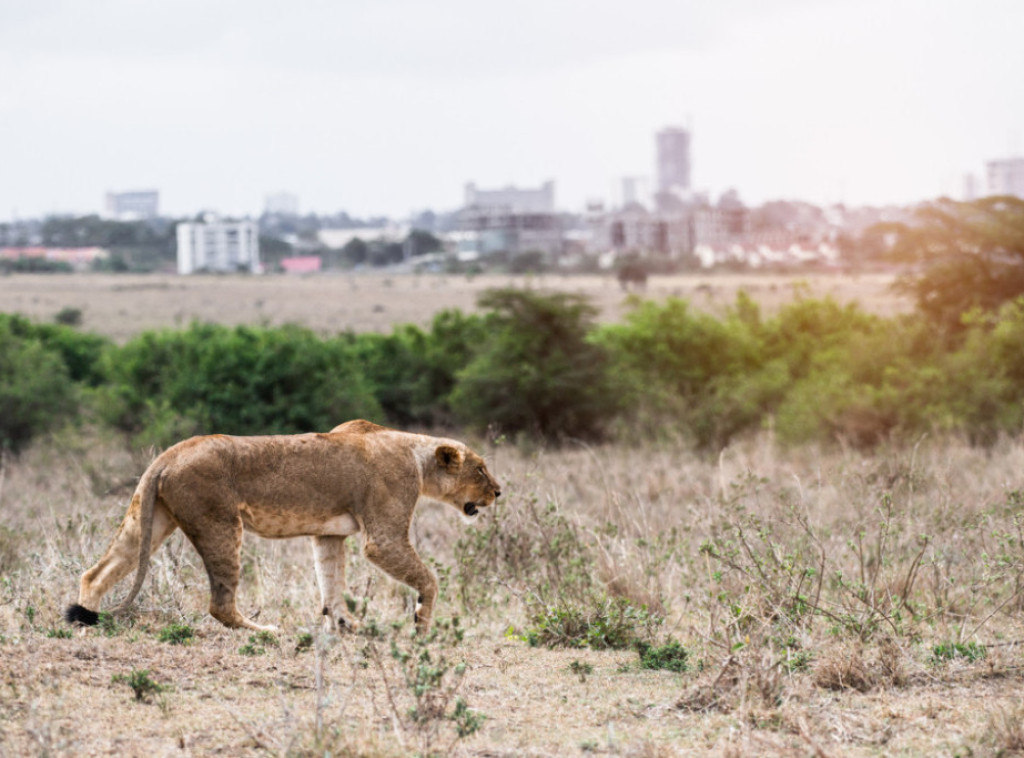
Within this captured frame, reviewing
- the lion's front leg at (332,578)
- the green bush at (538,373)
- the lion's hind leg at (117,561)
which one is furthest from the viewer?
the green bush at (538,373)

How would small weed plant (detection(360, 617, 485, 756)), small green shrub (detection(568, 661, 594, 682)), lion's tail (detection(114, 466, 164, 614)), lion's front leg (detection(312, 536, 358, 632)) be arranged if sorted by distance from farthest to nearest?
lion's front leg (detection(312, 536, 358, 632)) < small green shrub (detection(568, 661, 594, 682)) < lion's tail (detection(114, 466, 164, 614)) < small weed plant (detection(360, 617, 485, 756))

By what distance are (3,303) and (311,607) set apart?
60.3 meters

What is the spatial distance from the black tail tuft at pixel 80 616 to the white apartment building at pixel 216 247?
100.0 m

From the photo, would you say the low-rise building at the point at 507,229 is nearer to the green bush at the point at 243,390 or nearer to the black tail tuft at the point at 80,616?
the green bush at the point at 243,390

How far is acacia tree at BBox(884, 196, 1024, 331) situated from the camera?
26188 millimetres

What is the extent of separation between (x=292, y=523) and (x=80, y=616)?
1.14 metres

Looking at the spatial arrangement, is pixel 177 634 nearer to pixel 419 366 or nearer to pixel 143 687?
pixel 143 687

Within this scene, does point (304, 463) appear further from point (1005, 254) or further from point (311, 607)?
point (1005, 254)

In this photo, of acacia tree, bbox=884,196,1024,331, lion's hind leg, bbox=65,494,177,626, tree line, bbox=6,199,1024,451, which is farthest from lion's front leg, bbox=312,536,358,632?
acacia tree, bbox=884,196,1024,331

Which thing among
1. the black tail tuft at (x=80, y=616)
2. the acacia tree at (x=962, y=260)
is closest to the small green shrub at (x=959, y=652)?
the black tail tuft at (x=80, y=616)

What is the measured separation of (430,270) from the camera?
110m

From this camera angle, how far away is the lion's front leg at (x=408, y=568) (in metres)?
6.59

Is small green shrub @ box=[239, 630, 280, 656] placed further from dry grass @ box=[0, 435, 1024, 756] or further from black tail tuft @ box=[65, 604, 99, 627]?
black tail tuft @ box=[65, 604, 99, 627]

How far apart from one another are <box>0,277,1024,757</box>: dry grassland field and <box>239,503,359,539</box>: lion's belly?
501 millimetres
